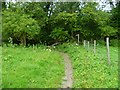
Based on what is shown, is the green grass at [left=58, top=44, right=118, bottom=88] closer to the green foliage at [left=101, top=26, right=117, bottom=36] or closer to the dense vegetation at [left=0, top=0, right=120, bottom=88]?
the dense vegetation at [left=0, top=0, right=120, bottom=88]

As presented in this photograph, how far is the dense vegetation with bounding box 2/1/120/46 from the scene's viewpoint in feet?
71.3

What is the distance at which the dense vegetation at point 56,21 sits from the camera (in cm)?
2173

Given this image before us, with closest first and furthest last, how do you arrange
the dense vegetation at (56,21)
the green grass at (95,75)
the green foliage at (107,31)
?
1. the green grass at (95,75)
2. the dense vegetation at (56,21)
3. the green foliage at (107,31)

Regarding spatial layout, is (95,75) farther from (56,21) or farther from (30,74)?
(56,21)

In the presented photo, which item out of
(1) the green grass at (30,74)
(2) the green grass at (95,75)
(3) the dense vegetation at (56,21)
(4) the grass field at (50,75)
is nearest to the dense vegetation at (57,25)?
(3) the dense vegetation at (56,21)

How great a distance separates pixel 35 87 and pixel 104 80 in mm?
2207

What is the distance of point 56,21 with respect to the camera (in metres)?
23.2

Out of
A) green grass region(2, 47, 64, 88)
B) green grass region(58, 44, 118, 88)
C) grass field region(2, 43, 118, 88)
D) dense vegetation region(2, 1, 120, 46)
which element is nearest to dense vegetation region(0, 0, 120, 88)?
dense vegetation region(2, 1, 120, 46)

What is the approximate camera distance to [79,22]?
23.2m

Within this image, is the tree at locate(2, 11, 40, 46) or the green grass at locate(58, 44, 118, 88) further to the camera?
the tree at locate(2, 11, 40, 46)

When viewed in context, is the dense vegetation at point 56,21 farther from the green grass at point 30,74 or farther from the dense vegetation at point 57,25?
the green grass at point 30,74

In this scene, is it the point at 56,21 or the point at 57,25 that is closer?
the point at 56,21

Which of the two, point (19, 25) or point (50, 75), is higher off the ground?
point (19, 25)

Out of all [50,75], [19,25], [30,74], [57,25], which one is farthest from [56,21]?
[30,74]
